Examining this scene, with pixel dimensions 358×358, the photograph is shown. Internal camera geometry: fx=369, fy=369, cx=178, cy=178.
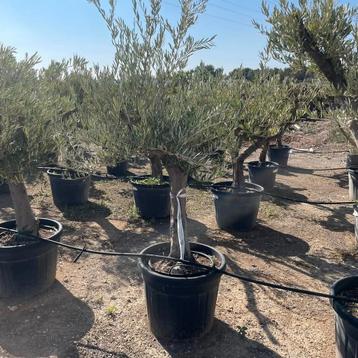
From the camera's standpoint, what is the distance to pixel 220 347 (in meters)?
3.29

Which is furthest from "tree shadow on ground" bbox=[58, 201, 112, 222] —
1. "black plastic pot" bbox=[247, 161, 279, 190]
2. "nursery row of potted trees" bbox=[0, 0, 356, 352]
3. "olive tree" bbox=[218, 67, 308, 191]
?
"black plastic pot" bbox=[247, 161, 279, 190]

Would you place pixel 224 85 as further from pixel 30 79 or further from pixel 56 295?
pixel 56 295

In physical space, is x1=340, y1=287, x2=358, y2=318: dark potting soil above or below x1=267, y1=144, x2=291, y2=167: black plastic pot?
below

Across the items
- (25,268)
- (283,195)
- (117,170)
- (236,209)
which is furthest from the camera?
(117,170)

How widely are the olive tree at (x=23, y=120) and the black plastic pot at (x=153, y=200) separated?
2.80m

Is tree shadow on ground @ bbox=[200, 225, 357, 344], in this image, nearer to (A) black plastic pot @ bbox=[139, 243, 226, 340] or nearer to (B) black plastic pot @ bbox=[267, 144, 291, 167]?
(A) black plastic pot @ bbox=[139, 243, 226, 340]

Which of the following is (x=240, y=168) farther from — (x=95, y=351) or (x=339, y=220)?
(x=95, y=351)

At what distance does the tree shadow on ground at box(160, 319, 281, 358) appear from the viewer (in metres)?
3.20

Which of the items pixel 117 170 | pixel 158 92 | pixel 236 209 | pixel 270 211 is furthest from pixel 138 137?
pixel 117 170

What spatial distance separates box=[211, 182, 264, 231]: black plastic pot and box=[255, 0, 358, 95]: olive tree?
2.26 metres

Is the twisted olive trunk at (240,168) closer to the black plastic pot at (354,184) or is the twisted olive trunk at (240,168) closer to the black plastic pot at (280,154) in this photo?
the black plastic pot at (354,184)

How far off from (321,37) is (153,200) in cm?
378

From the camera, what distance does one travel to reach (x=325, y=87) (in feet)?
17.0

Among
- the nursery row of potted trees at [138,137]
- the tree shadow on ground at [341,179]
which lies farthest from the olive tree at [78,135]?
the tree shadow on ground at [341,179]
